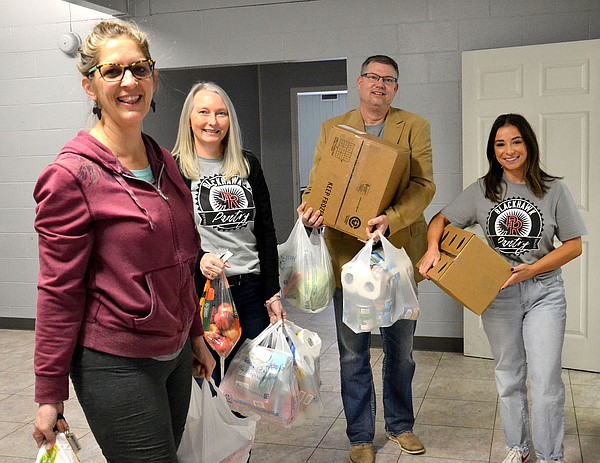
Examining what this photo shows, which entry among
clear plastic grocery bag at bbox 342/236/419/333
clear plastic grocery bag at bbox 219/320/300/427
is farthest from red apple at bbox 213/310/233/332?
clear plastic grocery bag at bbox 342/236/419/333

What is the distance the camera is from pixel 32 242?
5680 mm

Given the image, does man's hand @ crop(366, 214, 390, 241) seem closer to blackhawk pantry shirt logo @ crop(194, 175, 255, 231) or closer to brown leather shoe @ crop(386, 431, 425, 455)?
blackhawk pantry shirt logo @ crop(194, 175, 255, 231)

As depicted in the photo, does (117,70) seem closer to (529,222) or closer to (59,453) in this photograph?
(59,453)

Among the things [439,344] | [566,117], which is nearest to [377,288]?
[566,117]

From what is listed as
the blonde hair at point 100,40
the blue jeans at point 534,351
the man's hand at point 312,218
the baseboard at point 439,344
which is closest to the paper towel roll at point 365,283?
the man's hand at point 312,218

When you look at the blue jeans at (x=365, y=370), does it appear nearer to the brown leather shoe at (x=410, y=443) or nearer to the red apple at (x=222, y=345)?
the brown leather shoe at (x=410, y=443)

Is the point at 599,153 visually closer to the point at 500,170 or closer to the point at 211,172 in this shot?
the point at 500,170

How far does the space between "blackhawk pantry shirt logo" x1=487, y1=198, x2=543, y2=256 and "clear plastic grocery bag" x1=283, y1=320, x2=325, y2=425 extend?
840 mm

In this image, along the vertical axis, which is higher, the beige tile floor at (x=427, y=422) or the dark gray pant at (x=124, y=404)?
the dark gray pant at (x=124, y=404)

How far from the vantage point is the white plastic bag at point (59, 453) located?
5.16 ft

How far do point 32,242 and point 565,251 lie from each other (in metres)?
4.34

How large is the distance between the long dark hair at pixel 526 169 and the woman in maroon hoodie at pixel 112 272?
5.00 ft

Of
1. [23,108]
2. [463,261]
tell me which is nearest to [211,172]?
[463,261]

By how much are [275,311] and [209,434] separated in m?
0.66
